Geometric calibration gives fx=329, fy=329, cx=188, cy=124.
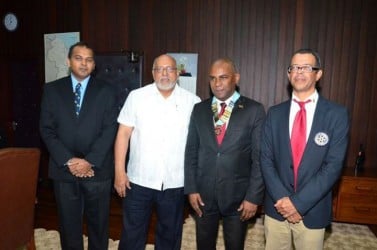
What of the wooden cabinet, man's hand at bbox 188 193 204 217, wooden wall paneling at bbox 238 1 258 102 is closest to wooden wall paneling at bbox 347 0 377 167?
the wooden cabinet

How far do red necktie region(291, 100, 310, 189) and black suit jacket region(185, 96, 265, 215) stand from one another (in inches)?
9.2

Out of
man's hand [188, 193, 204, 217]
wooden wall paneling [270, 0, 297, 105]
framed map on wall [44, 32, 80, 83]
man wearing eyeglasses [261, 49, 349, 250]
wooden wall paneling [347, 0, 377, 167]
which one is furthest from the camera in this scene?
framed map on wall [44, 32, 80, 83]

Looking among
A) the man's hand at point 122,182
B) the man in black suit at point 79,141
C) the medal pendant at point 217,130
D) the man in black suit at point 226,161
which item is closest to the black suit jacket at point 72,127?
the man in black suit at point 79,141

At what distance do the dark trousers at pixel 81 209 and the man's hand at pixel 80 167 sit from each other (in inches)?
2.6

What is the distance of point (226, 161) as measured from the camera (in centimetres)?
199

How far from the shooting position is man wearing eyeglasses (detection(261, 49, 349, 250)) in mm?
1756

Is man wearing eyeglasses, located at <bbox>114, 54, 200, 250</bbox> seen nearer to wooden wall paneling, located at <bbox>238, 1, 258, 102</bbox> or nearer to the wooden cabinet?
wooden wall paneling, located at <bbox>238, 1, 258, 102</bbox>

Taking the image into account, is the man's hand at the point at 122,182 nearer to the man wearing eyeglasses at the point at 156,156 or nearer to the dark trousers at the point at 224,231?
the man wearing eyeglasses at the point at 156,156

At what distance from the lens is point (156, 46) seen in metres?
4.11

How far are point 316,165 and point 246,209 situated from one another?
499 mm

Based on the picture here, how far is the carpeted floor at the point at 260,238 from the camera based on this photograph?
295 centimetres

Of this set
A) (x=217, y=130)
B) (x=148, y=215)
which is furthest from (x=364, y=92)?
(x=148, y=215)

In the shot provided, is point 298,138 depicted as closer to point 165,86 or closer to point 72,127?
point 165,86

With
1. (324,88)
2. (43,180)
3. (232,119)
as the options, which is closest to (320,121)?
(232,119)
